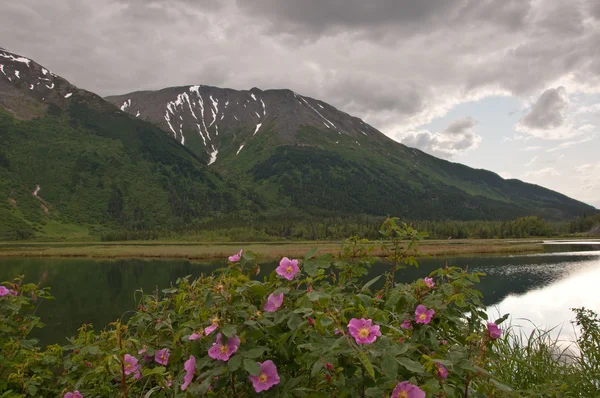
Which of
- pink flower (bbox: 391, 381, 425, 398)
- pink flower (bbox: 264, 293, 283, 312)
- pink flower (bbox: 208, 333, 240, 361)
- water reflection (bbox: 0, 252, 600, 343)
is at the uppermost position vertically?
pink flower (bbox: 264, 293, 283, 312)

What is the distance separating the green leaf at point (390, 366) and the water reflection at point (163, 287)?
52.5 feet

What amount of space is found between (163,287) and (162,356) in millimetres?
31043

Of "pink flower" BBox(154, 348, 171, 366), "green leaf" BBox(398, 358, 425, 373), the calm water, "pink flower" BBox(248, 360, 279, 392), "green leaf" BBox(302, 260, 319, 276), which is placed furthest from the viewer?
the calm water

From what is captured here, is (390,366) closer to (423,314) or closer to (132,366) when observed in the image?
(423,314)

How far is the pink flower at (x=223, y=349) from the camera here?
6.69 feet

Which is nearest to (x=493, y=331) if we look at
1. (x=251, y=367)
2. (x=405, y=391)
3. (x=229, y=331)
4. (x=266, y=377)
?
(x=405, y=391)

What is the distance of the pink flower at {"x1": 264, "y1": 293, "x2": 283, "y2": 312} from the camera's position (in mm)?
2348

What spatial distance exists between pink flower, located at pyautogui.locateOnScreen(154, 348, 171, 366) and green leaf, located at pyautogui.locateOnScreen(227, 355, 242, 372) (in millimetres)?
1493

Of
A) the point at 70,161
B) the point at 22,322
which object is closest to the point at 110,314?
the point at 22,322

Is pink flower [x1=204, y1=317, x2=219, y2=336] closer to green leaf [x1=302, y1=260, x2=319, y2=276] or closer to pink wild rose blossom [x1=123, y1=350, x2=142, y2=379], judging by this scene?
green leaf [x1=302, y1=260, x2=319, y2=276]

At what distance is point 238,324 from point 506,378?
5.22 m

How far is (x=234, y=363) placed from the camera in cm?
196

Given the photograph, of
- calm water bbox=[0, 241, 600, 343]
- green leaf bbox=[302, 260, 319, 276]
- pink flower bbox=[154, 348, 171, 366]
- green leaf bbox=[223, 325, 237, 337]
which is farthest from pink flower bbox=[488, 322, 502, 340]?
calm water bbox=[0, 241, 600, 343]

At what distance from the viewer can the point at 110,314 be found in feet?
83.0
